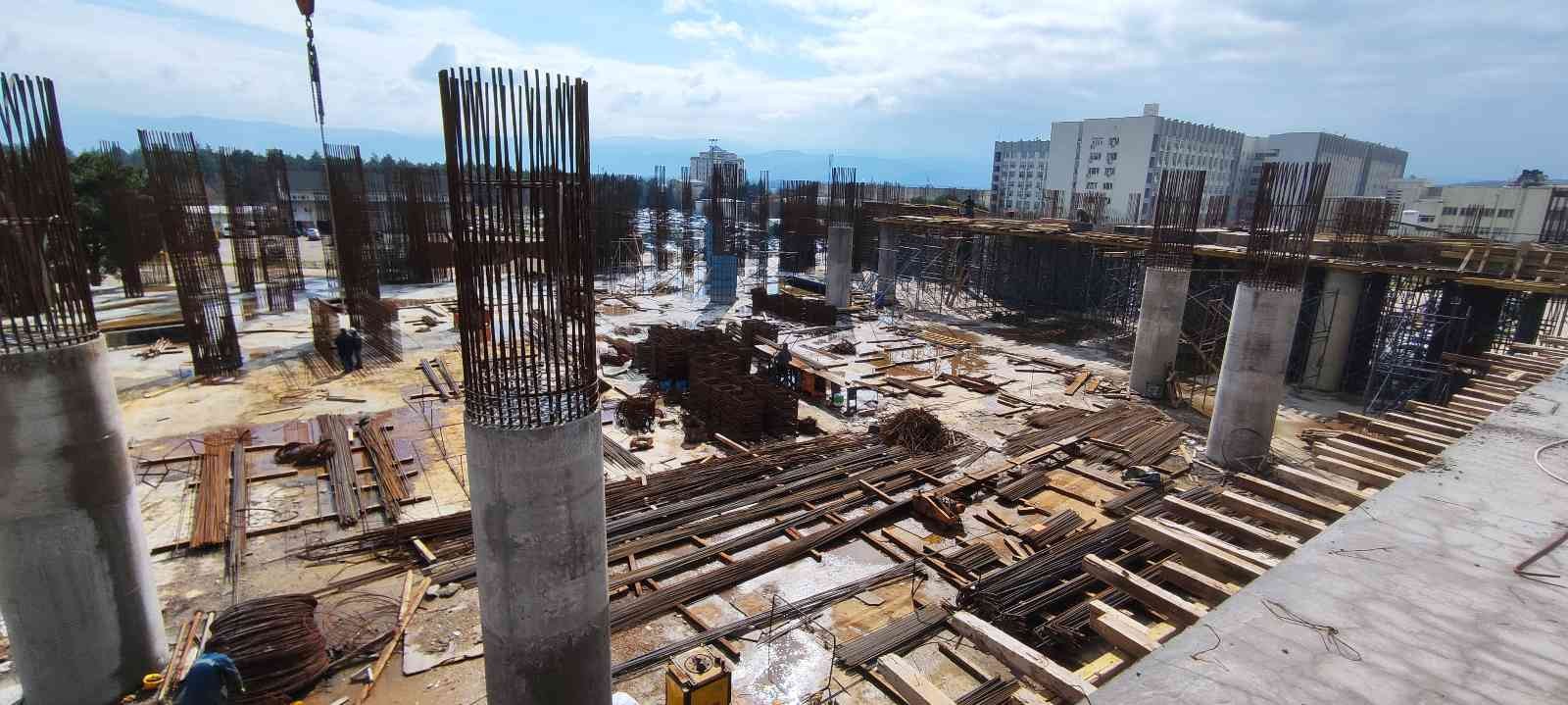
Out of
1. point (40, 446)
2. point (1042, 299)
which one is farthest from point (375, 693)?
point (1042, 299)

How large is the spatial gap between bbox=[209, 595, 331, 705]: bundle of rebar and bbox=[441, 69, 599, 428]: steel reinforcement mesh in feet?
12.8

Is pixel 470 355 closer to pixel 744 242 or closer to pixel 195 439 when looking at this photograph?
pixel 195 439

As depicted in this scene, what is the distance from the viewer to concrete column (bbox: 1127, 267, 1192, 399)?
1664cm

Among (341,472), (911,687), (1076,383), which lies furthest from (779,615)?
(1076,383)

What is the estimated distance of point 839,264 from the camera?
27.1m

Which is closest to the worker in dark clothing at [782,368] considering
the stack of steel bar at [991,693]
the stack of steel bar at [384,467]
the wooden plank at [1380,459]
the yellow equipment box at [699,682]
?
the stack of steel bar at [384,467]

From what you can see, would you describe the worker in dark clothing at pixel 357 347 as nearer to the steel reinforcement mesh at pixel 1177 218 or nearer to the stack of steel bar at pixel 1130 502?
the stack of steel bar at pixel 1130 502

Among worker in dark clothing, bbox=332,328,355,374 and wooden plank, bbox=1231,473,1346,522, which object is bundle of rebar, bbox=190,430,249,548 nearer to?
worker in dark clothing, bbox=332,328,355,374

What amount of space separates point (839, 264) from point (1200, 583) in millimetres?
23157

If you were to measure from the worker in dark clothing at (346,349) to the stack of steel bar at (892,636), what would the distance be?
15.2 metres

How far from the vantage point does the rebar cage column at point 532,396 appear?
492 centimetres

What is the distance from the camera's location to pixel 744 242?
39844mm

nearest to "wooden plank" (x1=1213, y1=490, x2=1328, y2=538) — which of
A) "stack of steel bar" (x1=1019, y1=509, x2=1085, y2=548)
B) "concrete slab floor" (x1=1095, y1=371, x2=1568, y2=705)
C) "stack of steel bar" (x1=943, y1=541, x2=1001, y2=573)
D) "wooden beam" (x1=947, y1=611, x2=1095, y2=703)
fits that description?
"concrete slab floor" (x1=1095, y1=371, x2=1568, y2=705)

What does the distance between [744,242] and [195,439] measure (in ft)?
97.1
